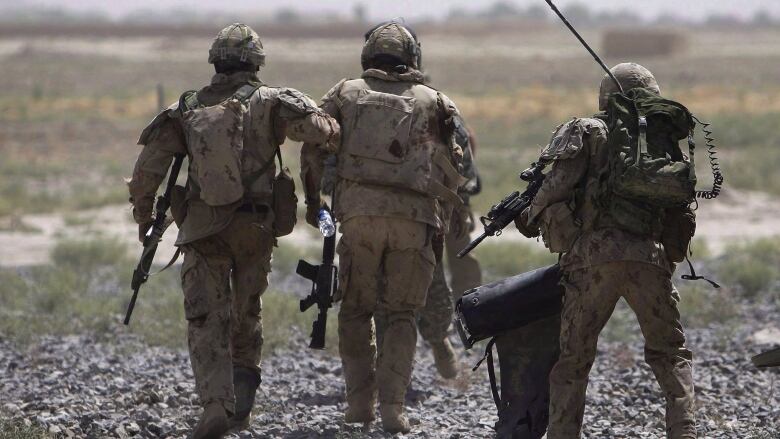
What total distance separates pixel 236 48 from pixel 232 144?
20.1 inches

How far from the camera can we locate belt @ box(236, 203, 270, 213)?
6539mm

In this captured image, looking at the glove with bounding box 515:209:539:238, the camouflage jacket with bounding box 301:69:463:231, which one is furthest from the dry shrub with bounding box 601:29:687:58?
the glove with bounding box 515:209:539:238

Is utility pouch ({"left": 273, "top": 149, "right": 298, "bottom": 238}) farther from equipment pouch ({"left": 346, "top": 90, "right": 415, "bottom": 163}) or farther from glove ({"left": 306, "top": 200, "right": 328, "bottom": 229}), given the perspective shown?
equipment pouch ({"left": 346, "top": 90, "right": 415, "bottom": 163})

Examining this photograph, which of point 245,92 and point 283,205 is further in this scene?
point 283,205

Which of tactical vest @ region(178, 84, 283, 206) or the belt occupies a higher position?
tactical vest @ region(178, 84, 283, 206)

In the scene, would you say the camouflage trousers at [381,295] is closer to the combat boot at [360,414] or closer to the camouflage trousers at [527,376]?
the combat boot at [360,414]

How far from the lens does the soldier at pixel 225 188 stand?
6.42 m

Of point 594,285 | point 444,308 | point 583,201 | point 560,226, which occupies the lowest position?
point 444,308

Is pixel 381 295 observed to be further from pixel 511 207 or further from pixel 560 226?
pixel 560 226

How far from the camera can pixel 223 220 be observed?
21.2ft

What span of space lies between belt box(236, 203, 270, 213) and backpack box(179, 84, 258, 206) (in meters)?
0.11

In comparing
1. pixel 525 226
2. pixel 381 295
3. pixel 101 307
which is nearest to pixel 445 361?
pixel 381 295

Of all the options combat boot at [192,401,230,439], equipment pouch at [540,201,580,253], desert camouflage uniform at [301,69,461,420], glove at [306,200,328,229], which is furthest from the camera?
glove at [306,200,328,229]

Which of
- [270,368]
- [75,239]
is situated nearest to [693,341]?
[270,368]
